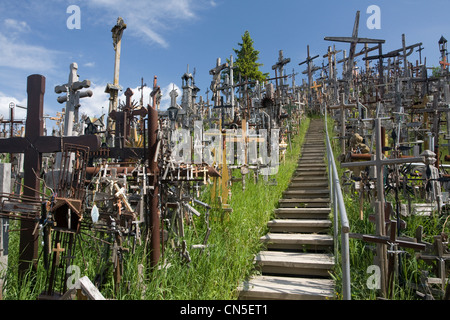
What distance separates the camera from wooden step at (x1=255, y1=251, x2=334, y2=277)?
16.1ft

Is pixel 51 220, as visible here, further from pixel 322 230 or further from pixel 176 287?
pixel 322 230

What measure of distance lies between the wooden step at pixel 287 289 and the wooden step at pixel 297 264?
0.19m

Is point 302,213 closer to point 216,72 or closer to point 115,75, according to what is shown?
point 115,75

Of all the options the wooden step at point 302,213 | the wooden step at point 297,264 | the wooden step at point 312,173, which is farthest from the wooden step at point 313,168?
the wooden step at point 297,264

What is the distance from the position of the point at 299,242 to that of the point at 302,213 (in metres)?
1.30

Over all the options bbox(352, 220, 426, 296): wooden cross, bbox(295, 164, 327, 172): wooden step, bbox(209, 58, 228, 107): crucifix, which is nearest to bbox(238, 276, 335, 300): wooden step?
bbox(352, 220, 426, 296): wooden cross

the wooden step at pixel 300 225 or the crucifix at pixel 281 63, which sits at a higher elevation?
the crucifix at pixel 281 63

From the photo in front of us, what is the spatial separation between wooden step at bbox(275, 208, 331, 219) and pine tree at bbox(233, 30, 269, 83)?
2237 centimetres

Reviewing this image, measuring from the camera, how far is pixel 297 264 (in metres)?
5.03

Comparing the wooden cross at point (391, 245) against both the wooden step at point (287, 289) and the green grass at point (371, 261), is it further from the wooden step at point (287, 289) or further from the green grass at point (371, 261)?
the wooden step at point (287, 289)

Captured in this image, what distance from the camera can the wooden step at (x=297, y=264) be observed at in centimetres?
492

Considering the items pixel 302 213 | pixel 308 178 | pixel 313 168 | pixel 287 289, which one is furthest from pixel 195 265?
pixel 313 168
